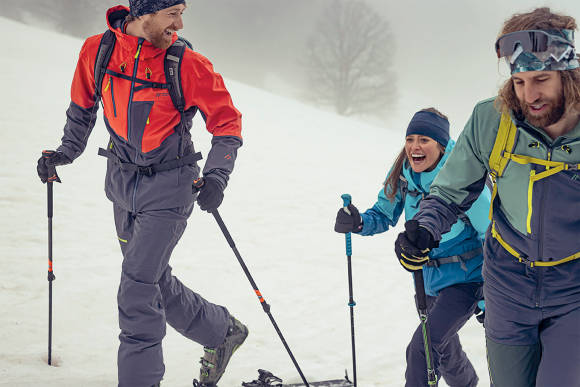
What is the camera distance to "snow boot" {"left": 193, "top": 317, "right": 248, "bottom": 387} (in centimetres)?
373

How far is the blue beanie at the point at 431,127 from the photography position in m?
3.37

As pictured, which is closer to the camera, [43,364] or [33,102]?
[43,364]

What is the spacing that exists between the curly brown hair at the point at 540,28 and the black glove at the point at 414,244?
2.10ft

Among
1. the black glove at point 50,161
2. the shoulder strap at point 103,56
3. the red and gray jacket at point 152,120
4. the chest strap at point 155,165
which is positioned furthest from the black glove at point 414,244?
the black glove at point 50,161

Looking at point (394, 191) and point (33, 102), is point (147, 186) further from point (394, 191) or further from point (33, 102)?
point (33, 102)

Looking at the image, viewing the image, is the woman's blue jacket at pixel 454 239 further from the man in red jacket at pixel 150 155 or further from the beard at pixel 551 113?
the man in red jacket at pixel 150 155

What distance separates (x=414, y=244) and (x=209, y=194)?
4.12ft

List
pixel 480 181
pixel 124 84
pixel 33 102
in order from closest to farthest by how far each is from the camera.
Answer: pixel 480 181, pixel 124 84, pixel 33 102

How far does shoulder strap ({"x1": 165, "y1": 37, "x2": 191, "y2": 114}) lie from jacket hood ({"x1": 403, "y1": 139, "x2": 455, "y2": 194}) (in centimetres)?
149

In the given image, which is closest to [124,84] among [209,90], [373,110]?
[209,90]

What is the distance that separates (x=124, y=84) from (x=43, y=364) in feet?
7.54

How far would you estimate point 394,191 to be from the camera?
3.45 metres

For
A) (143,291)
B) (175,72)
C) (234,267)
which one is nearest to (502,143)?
(175,72)

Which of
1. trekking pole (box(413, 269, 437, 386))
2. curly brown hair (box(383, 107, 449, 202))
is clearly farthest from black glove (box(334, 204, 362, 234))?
trekking pole (box(413, 269, 437, 386))
